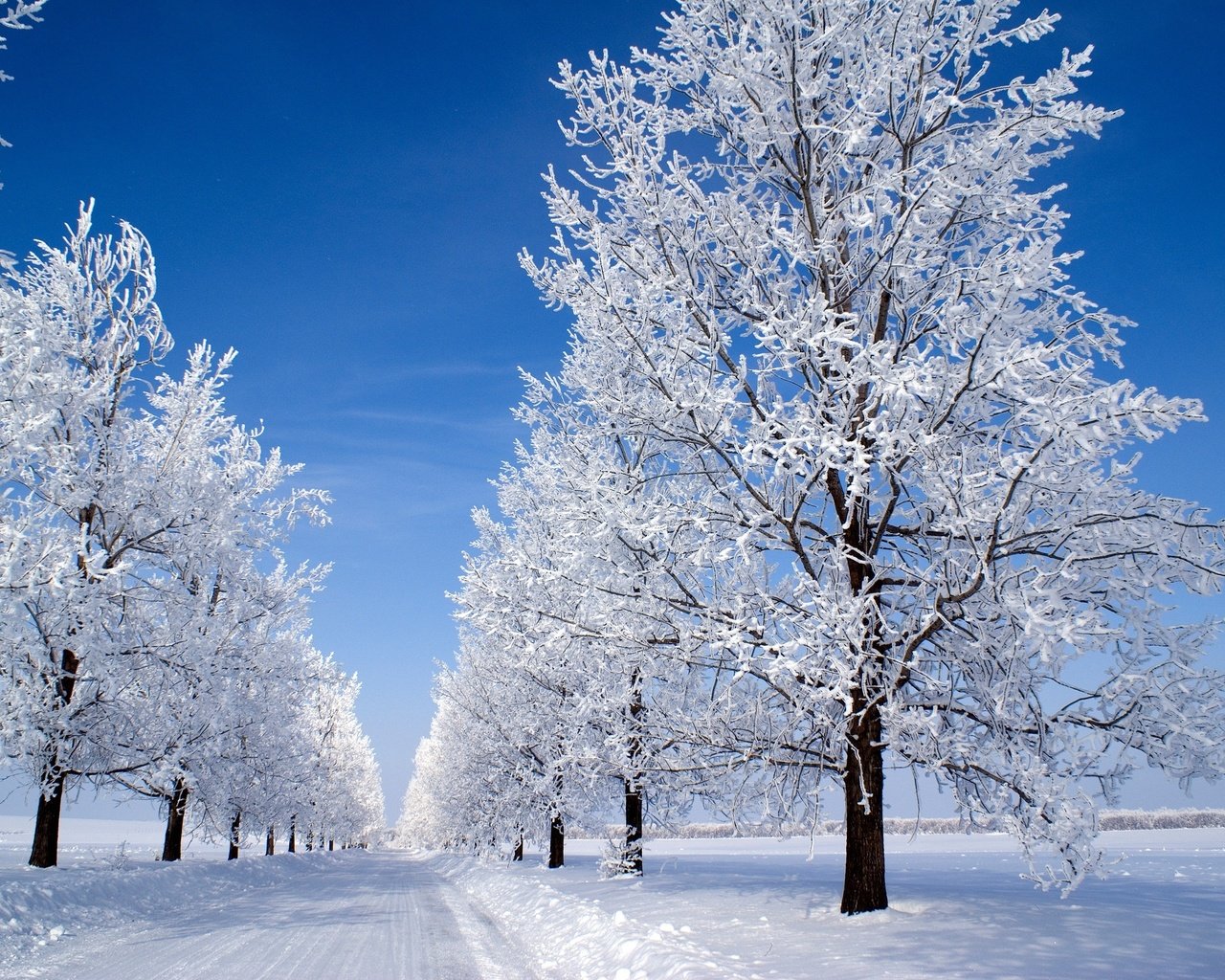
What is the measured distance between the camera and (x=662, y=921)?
7094 mm

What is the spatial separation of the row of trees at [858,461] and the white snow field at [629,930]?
2.28 ft

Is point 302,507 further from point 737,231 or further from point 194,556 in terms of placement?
point 737,231

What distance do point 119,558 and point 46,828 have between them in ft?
14.2

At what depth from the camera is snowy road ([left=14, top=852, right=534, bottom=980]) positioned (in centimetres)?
652

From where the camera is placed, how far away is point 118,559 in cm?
1272

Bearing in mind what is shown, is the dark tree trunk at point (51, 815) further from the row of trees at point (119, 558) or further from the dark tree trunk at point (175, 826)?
the dark tree trunk at point (175, 826)

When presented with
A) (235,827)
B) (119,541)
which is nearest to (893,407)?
(119,541)

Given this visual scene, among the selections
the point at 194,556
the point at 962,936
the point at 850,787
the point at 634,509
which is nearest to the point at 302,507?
the point at 194,556

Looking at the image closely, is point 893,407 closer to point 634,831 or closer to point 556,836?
point 634,831

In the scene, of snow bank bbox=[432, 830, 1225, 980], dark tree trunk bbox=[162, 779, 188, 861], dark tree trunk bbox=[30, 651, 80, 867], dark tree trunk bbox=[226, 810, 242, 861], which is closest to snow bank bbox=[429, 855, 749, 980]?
snow bank bbox=[432, 830, 1225, 980]

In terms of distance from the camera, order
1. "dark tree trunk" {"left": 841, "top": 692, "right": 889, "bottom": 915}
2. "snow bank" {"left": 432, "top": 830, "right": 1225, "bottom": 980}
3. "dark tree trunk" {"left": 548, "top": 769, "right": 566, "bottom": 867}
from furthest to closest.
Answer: "dark tree trunk" {"left": 548, "top": 769, "right": 566, "bottom": 867}
"dark tree trunk" {"left": 841, "top": 692, "right": 889, "bottom": 915}
"snow bank" {"left": 432, "top": 830, "right": 1225, "bottom": 980}

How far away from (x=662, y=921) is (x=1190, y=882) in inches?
Result: 364

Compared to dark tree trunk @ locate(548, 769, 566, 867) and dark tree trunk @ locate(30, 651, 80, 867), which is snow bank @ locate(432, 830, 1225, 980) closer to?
dark tree trunk @ locate(548, 769, 566, 867)

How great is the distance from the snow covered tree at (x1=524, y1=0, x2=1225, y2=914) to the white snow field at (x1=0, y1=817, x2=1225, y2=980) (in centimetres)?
78
